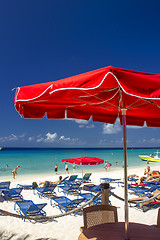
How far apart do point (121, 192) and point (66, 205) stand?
3.94 meters

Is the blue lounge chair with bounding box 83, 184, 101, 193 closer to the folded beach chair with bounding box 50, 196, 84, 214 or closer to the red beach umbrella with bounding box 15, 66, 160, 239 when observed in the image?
the folded beach chair with bounding box 50, 196, 84, 214

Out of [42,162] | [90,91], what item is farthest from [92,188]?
[42,162]

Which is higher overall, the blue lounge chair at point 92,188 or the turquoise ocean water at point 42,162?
the blue lounge chair at point 92,188

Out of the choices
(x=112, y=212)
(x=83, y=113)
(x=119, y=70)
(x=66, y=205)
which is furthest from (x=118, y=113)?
(x=66, y=205)

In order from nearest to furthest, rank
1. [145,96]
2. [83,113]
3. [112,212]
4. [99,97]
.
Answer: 1. [145,96]
2. [99,97]
3. [112,212]
4. [83,113]

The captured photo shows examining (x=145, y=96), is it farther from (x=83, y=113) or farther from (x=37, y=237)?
(x=37, y=237)

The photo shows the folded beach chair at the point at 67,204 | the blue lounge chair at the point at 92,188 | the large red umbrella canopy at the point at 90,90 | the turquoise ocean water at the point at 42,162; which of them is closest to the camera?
the large red umbrella canopy at the point at 90,90

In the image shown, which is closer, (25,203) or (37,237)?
(37,237)

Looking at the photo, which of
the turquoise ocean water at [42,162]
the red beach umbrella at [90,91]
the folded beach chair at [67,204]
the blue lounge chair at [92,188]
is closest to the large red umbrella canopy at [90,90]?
the red beach umbrella at [90,91]

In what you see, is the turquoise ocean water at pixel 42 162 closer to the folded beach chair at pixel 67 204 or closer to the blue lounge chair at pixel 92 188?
the blue lounge chair at pixel 92 188

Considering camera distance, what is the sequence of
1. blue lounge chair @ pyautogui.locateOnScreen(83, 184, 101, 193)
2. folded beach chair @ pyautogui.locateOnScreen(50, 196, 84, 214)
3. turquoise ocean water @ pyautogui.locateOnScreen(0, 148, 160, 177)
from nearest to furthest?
1. folded beach chair @ pyautogui.locateOnScreen(50, 196, 84, 214)
2. blue lounge chair @ pyautogui.locateOnScreen(83, 184, 101, 193)
3. turquoise ocean water @ pyautogui.locateOnScreen(0, 148, 160, 177)

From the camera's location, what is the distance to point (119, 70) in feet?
6.28

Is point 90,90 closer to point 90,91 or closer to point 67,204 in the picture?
point 90,91

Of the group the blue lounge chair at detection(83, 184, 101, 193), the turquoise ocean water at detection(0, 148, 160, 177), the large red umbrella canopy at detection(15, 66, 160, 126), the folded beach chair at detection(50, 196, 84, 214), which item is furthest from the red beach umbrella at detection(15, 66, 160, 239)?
the turquoise ocean water at detection(0, 148, 160, 177)
